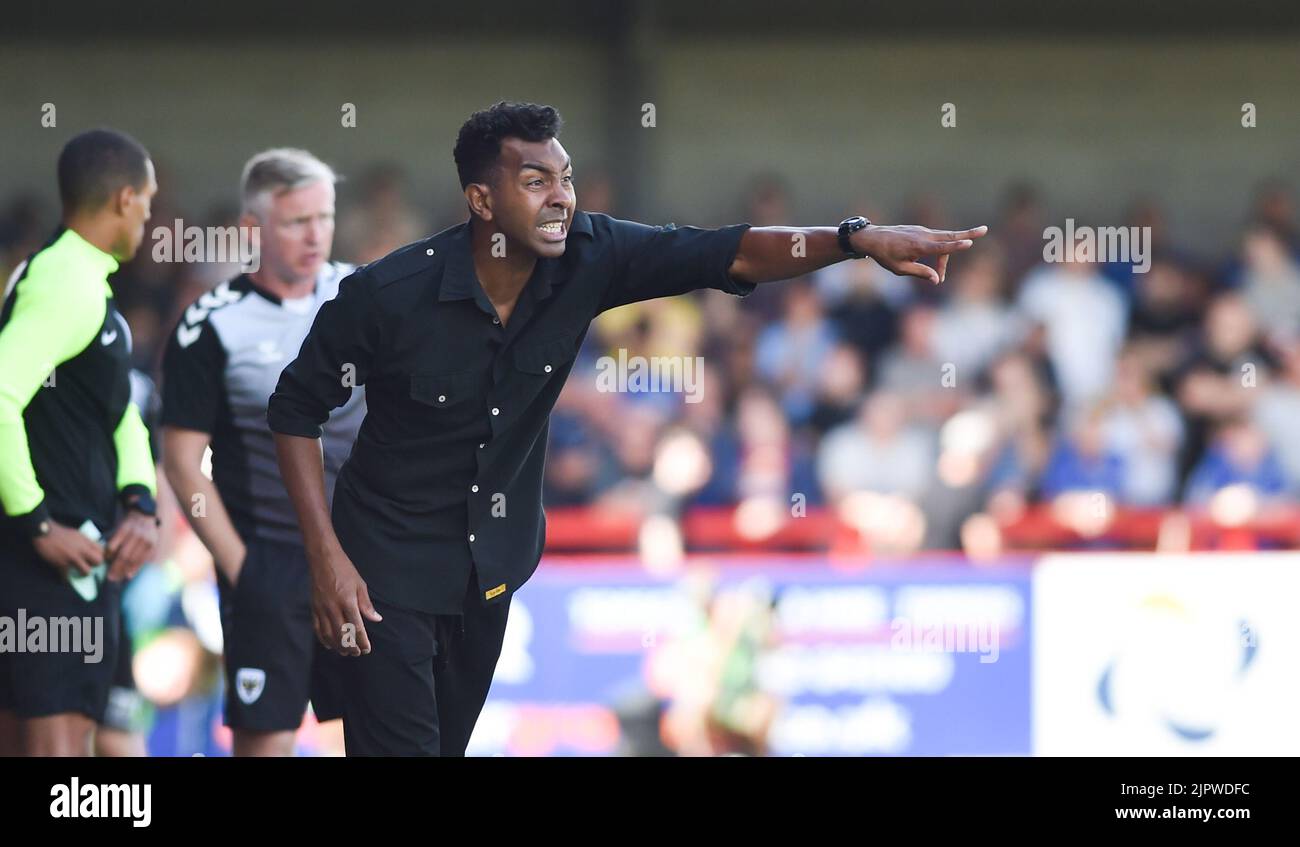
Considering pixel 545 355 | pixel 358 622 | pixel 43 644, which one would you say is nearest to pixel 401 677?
pixel 358 622

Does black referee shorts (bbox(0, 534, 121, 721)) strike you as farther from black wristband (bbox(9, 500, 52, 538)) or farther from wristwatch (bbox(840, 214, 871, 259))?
wristwatch (bbox(840, 214, 871, 259))

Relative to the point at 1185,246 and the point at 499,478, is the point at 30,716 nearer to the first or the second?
the point at 499,478

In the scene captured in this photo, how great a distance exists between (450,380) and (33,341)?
1615 millimetres

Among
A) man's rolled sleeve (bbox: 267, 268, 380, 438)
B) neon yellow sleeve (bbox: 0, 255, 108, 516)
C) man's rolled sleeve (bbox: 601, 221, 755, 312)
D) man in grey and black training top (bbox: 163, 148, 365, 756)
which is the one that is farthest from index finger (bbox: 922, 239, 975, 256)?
neon yellow sleeve (bbox: 0, 255, 108, 516)

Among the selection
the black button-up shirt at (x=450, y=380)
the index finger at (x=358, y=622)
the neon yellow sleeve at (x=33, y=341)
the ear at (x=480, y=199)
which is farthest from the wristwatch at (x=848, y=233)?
the neon yellow sleeve at (x=33, y=341)

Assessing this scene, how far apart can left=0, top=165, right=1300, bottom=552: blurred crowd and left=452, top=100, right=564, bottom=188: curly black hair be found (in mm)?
4095

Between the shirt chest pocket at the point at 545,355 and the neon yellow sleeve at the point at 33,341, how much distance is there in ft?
5.51

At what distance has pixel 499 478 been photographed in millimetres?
5051

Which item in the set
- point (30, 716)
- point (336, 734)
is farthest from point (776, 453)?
point (30, 716)

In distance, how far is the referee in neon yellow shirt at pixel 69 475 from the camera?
19.0 ft

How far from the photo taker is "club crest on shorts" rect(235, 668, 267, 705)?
243 inches

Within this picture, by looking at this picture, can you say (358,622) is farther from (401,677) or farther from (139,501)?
(139,501)

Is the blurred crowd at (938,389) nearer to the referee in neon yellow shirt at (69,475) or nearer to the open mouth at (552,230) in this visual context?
the referee in neon yellow shirt at (69,475)

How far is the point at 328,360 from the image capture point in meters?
4.87
